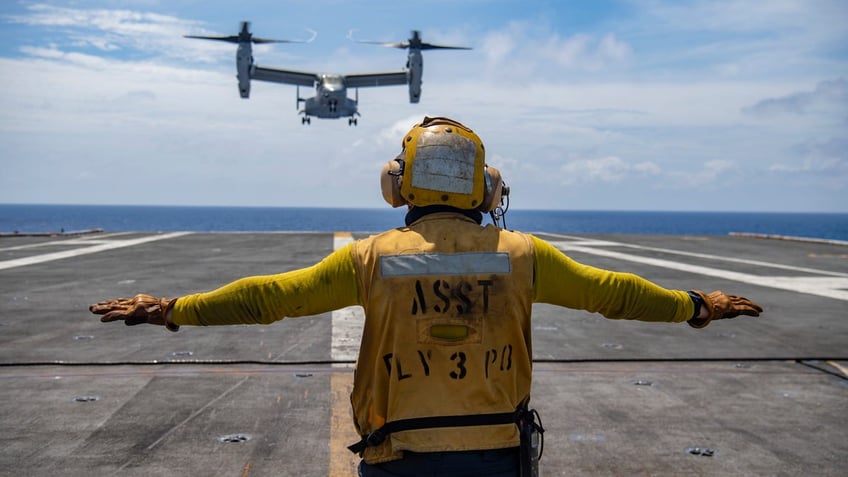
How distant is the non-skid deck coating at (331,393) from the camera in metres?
5.33

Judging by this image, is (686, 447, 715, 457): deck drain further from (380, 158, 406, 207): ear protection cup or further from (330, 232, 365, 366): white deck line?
(330, 232, 365, 366): white deck line

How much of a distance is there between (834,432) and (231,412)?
527cm

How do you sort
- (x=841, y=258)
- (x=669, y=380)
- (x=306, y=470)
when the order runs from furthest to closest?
1. (x=841, y=258)
2. (x=669, y=380)
3. (x=306, y=470)

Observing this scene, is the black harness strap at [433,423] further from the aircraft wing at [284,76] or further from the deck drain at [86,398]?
the aircraft wing at [284,76]

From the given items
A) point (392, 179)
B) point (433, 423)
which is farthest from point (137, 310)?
point (433, 423)

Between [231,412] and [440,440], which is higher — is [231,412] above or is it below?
below

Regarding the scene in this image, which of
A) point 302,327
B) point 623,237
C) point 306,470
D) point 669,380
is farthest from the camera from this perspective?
point 623,237

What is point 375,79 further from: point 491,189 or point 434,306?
point 434,306

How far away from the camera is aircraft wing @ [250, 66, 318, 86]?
52938 millimetres

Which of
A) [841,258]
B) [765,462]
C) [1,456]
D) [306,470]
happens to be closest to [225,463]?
[306,470]

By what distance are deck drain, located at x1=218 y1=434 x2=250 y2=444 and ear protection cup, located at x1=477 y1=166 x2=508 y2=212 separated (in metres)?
3.51

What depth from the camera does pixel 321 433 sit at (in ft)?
19.2

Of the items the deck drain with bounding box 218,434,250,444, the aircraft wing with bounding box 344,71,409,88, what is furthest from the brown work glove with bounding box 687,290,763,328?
the aircraft wing with bounding box 344,71,409,88

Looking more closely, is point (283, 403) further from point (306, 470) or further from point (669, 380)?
point (669, 380)
